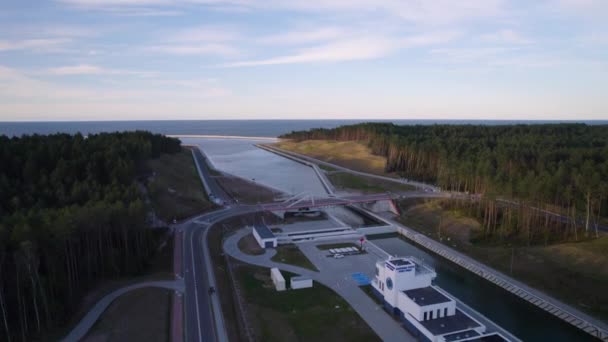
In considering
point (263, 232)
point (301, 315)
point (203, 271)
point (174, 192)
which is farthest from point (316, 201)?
point (301, 315)

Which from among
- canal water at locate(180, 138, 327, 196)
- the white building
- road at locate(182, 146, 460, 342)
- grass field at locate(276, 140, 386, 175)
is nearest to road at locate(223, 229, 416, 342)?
the white building

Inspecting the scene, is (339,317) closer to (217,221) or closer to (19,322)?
(19,322)

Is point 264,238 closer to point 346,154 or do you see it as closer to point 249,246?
point 249,246

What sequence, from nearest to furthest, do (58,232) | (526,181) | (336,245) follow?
(58,232) < (526,181) < (336,245)

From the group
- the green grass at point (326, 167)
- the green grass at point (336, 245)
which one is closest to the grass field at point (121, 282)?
the green grass at point (336, 245)

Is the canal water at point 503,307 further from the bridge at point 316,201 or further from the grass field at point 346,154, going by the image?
the grass field at point 346,154

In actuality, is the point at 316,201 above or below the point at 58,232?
below

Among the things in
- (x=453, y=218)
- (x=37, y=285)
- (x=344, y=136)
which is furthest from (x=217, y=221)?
(x=344, y=136)
